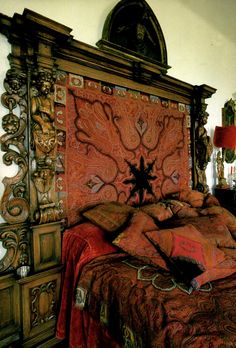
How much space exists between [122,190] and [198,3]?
2620mm

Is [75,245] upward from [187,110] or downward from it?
downward

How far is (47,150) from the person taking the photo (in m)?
1.57

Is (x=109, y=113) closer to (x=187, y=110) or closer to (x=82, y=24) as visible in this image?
(x=82, y=24)

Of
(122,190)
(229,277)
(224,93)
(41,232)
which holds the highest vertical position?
(224,93)

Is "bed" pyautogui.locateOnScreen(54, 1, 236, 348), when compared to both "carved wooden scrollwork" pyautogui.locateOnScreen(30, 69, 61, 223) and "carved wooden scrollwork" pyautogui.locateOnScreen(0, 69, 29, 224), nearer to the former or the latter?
"carved wooden scrollwork" pyautogui.locateOnScreen(30, 69, 61, 223)

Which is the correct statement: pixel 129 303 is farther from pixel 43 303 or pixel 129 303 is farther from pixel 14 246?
pixel 14 246

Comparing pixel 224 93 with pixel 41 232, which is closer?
pixel 41 232

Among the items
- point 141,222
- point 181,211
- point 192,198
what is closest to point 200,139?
point 192,198

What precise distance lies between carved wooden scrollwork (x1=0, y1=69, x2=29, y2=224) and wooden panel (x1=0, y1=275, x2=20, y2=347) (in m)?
0.40

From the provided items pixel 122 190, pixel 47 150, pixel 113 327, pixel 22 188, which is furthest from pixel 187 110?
pixel 113 327

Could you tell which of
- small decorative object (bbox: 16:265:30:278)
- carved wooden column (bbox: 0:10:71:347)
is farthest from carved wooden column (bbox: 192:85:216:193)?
small decorative object (bbox: 16:265:30:278)

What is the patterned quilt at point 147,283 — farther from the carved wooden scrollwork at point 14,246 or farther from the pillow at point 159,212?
the carved wooden scrollwork at point 14,246

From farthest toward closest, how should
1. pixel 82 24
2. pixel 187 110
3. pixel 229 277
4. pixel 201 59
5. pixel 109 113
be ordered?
pixel 201 59 → pixel 187 110 → pixel 109 113 → pixel 82 24 → pixel 229 277

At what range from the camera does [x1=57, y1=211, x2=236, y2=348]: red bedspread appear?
92 cm
